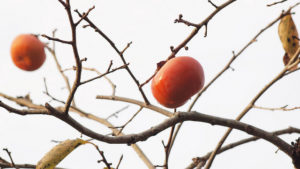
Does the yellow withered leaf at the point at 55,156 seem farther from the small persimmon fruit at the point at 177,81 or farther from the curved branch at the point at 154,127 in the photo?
the small persimmon fruit at the point at 177,81

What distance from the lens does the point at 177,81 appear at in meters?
1.42

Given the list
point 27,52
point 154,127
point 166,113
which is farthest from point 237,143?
point 27,52

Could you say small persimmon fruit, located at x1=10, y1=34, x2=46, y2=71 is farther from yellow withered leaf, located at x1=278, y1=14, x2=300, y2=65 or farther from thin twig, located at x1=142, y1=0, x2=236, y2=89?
yellow withered leaf, located at x1=278, y1=14, x2=300, y2=65

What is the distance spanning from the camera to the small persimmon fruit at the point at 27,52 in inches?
118

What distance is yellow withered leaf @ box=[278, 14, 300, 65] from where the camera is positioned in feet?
5.29

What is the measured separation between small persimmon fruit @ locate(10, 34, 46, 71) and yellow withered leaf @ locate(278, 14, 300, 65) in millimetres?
2120

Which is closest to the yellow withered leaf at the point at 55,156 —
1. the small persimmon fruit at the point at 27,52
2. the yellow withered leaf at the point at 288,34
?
the yellow withered leaf at the point at 288,34

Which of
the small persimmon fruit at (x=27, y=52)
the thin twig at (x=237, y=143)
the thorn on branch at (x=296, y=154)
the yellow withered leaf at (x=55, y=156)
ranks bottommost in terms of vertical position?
the yellow withered leaf at (x=55, y=156)

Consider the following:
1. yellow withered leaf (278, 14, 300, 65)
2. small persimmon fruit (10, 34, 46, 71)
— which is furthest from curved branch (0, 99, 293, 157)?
small persimmon fruit (10, 34, 46, 71)

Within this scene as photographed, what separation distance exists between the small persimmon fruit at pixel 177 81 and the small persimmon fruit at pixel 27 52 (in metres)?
1.86

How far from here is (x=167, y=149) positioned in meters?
1.45

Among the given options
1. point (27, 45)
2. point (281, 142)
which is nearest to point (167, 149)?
point (281, 142)

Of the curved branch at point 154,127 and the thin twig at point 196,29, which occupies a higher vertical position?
the thin twig at point 196,29

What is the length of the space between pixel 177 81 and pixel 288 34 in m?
0.60
